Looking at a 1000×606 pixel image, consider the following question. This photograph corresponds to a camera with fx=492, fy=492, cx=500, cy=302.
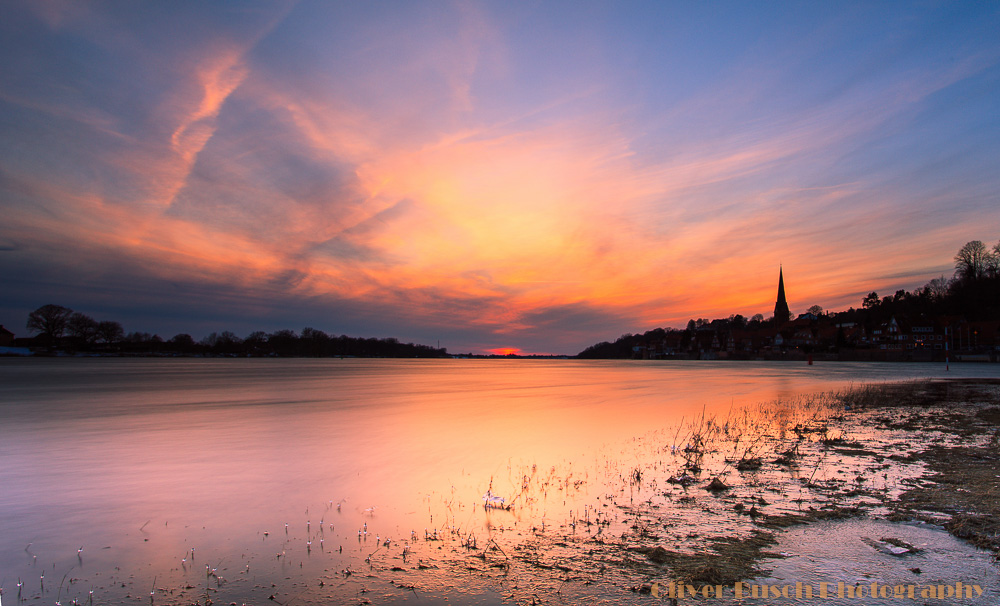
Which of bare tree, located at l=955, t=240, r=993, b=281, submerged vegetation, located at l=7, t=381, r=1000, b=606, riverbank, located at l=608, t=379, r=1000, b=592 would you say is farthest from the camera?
bare tree, located at l=955, t=240, r=993, b=281

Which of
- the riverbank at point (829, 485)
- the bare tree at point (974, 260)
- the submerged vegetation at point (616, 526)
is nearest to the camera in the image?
the submerged vegetation at point (616, 526)

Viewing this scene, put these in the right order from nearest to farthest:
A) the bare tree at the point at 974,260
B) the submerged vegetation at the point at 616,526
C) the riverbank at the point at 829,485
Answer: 1. the submerged vegetation at the point at 616,526
2. the riverbank at the point at 829,485
3. the bare tree at the point at 974,260

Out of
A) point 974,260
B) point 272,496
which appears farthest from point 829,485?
point 974,260

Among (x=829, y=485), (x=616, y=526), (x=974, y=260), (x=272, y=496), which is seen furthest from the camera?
(x=974, y=260)

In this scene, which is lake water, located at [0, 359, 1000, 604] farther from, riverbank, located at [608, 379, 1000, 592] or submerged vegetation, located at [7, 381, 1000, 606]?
riverbank, located at [608, 379, 1000, 592]

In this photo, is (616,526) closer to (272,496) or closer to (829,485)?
(829,485)

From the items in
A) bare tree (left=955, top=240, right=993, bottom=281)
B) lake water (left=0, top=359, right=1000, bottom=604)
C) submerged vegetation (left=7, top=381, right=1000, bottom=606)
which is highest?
bare tree (left=955, top=240, right=993, bottom=281)

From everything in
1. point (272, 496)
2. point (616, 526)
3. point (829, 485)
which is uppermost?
point (829, 485)

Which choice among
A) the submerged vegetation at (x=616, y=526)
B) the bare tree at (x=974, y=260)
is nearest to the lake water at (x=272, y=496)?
the submerged vegetation at (x=616, y=526)

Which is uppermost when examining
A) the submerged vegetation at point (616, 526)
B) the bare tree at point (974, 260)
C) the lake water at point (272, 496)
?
the bare tree at point (974, 260)

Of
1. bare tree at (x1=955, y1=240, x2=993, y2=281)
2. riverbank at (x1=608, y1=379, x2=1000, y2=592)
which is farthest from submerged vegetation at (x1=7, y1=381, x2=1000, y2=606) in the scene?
bare tree at (x1=955, y1=240, x2=993, y2=281)

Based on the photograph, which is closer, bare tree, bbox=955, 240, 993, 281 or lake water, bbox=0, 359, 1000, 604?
lake water, bbox=0, 359, 1000, 604

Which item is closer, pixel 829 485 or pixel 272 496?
pixel 829 485

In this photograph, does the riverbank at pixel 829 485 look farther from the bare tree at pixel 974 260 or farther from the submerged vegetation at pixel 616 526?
the bare tree at pixel 974 260
